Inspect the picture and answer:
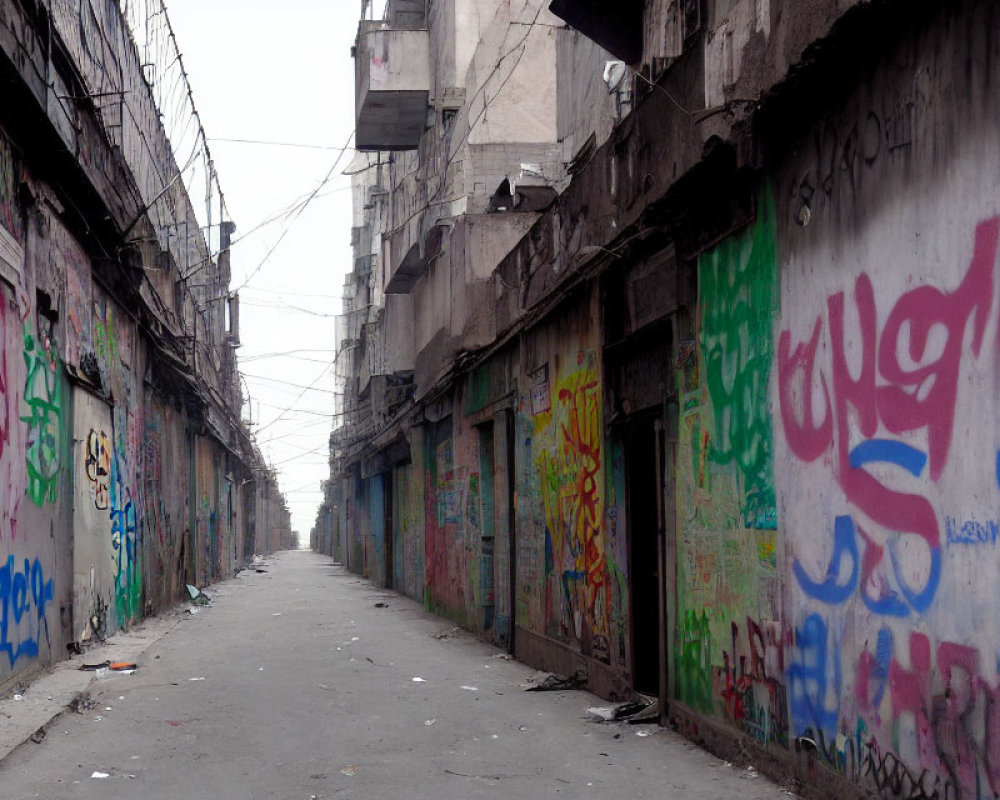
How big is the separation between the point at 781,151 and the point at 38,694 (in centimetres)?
669

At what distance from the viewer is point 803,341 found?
A: 5746mm

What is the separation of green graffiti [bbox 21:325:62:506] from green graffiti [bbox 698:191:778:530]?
19.0ft

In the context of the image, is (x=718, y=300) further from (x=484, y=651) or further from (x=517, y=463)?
(x=484, y=651)

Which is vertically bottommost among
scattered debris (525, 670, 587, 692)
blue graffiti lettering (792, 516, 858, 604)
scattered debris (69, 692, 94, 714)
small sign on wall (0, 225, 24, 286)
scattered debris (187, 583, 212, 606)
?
scattered debris (187, 583, 212, 606)

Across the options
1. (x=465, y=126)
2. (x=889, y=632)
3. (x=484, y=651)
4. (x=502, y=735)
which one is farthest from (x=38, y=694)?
(x=465, y=126)

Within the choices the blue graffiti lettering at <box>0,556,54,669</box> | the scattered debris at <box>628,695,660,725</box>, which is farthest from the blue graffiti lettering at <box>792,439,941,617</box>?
the blue graffiti lettering at <box>0,556,54,669</box>

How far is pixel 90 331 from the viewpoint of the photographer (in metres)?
12.8

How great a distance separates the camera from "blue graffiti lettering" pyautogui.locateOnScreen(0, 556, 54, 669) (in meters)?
8.55

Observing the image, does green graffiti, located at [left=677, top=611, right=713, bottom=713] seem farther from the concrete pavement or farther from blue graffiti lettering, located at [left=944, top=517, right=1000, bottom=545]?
blue graffiti lettering, located at [left=944, top=517, right=1000, bottom=545]

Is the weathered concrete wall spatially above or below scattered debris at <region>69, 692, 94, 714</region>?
above

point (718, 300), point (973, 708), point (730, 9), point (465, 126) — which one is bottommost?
point (973, 708)

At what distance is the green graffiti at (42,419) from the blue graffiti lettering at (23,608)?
0.70 m

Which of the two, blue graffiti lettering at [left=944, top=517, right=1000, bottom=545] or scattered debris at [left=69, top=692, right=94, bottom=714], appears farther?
scattered debris at [left=69, top=692, right=94, bottom=714]

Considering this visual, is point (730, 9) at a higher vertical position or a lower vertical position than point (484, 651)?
higher
